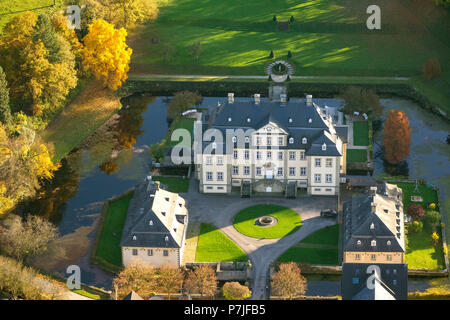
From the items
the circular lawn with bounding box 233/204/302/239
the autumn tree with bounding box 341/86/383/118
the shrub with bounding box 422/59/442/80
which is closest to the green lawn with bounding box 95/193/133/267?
the circular lawn with bounding box 233/204/302/239

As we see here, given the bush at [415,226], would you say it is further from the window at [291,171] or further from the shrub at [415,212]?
the window at [291,171]

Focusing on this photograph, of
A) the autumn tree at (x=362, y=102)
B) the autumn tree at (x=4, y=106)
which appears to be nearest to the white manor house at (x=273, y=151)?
the autumn tree at (x=362, y=102)

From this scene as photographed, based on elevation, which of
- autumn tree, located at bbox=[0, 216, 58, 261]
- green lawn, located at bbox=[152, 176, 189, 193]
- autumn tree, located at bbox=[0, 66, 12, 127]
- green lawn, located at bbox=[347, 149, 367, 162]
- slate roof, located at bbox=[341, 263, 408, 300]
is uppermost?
autumn tree, located at bbox=[0, 66, 12, 127]

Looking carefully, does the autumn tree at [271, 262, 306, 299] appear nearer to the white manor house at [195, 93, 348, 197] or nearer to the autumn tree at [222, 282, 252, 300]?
the autumn tree at [222, 282, 252, 300]

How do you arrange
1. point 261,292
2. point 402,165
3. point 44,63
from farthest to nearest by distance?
point 44,63
point 402,165
point 261,292

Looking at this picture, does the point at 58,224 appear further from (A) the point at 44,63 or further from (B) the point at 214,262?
(A) the point at 44,63

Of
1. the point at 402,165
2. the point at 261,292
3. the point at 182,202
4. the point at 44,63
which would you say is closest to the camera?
the point at 261,292

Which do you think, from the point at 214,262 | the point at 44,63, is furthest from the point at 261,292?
the point at 44,63
